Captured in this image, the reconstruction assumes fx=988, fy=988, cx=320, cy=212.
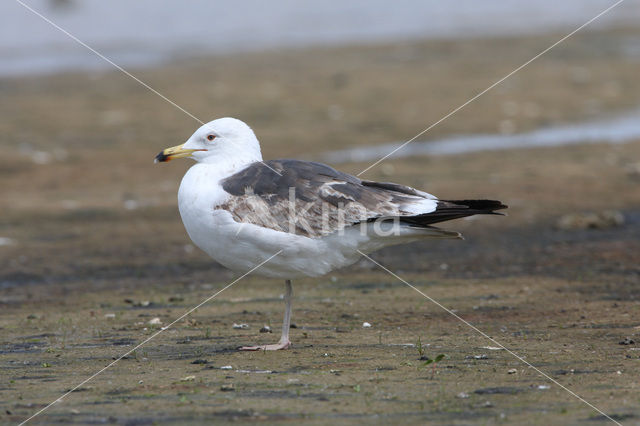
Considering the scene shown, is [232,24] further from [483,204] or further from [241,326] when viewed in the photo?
[483,204]

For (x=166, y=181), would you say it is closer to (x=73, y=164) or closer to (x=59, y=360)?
(x=73, y=164)

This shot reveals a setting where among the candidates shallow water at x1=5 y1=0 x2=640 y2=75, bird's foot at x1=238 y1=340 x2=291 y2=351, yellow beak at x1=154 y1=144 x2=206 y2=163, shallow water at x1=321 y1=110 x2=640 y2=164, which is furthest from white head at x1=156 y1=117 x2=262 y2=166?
shallow water at x1=5 y1=0 x2=640 y2=75

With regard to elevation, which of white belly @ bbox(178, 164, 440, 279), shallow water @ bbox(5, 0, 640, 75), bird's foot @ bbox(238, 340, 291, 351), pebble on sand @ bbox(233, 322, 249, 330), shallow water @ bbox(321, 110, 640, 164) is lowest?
pebble on sand @ bbox(233, 322, 249, 330)

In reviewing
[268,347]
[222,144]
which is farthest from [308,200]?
[268,347]

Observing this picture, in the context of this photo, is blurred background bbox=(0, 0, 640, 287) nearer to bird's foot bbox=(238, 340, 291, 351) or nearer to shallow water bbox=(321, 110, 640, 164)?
shallow water bbox=(321, 110, 640, 164)

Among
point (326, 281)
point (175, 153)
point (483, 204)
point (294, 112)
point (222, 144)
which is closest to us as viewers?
point (483, 204)

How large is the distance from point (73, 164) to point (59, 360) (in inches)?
372

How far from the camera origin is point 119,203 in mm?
13391

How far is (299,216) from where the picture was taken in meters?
6.75

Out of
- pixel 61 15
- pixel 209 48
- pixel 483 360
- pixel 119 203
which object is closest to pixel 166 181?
pixel 119 203

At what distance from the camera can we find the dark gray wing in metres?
6.72

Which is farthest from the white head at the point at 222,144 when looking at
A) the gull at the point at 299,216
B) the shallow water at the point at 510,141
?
the shallow water at the point at 510,141

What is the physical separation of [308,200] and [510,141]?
10950 millimetres

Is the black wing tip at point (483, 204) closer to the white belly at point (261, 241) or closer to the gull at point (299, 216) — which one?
the gull at point (299, 216)
